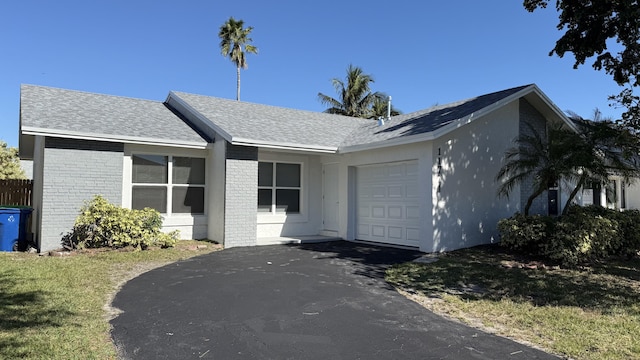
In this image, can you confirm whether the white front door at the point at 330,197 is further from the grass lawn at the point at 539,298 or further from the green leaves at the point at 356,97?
the green leaves at the point at 356,97

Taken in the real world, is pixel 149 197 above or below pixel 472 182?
below

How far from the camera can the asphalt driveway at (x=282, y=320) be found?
4207 mm

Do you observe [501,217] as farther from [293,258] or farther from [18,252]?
[18,252]

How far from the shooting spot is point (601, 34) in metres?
11.0

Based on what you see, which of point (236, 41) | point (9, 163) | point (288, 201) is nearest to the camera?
point (288, 201)

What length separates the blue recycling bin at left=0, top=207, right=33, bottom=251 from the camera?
33.6 feet

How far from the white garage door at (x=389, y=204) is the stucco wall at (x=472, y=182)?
0.81m

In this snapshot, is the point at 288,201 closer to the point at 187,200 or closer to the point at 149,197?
the point at 187,200

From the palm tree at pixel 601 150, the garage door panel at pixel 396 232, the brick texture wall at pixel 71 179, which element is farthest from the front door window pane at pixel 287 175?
the palm tree at pixel 601 150

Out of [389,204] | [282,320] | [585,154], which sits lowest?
[282,320]

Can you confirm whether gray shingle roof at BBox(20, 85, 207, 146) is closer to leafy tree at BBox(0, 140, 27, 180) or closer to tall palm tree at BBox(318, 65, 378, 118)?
leafy tree at BBox(0, 140, 27, 180)

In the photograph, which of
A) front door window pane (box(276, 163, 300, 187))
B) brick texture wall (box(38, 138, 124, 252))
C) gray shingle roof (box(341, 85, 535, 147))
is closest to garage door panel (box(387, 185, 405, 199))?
gray shingle roof (box(341, 85, 535, 147))

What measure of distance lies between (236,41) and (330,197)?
25.0 m

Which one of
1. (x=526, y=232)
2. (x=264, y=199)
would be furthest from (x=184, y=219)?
(x=526, y=232)
